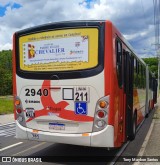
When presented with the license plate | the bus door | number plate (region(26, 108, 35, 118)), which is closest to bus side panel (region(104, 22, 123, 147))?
the license plate

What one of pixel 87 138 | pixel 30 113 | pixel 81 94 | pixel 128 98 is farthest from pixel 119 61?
pixel 30 113

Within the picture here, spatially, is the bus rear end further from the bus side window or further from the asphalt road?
the asphalt road

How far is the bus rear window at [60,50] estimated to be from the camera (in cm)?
789

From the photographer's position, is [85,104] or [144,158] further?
[144,158]

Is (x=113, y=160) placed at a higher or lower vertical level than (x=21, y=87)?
lower

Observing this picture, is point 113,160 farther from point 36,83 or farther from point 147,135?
point 147,135

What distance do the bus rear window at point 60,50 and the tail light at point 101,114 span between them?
82 cm

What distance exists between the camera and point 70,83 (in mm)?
7984

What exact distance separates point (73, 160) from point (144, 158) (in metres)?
1.79

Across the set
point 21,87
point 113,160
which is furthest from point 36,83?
point 113,160

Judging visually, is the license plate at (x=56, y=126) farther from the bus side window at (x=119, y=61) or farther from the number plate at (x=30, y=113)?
the bus side window at (x=119, y=61)

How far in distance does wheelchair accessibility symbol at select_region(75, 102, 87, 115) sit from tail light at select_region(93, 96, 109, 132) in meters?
0.27

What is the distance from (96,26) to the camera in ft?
25.8

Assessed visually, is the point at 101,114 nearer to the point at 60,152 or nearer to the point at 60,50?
the point at 60,50
